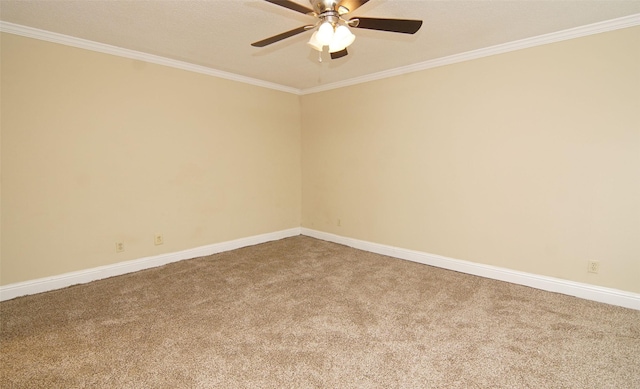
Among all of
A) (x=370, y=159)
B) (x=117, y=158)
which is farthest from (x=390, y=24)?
(x=117, y=158)

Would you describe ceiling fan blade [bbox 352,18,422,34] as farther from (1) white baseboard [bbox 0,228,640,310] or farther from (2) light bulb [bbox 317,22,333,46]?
(1) white baseboard [bbox 0,228,640,310]

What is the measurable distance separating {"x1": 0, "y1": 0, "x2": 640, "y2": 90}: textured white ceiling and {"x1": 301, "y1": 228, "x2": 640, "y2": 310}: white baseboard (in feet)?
7.38

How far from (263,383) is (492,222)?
2.74 metres

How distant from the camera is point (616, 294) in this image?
2.71m

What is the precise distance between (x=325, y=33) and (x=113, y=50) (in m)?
2.52

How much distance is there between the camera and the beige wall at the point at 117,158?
9.25 ft

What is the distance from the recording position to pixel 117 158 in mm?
3348

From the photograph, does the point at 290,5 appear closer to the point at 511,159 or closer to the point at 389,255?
the point at 511,159

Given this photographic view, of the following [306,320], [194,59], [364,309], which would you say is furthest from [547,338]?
[194,59]

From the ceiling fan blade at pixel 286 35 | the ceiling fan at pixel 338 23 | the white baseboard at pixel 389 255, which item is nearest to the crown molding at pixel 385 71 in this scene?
the ceiling fan at pixel 338 23

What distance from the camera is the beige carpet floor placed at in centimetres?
183

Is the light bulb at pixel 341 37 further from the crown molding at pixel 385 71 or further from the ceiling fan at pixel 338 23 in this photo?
the crown molding at pixel 385 71

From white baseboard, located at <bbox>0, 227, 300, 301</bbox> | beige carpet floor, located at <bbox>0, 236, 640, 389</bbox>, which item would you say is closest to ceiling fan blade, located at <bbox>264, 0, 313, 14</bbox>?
beige carpet floor, located at <bbox>0, 236, 640, 389</bbox>

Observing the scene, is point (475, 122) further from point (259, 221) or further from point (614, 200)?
point (259, 221)
